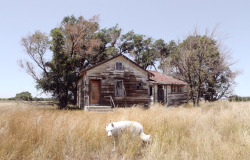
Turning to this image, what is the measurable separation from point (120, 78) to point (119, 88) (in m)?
1.02

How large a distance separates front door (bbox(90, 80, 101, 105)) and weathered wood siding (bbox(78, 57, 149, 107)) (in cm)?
44

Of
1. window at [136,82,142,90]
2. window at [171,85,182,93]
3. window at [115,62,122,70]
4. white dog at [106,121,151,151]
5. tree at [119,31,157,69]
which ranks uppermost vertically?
tree at [119,31,157,69]

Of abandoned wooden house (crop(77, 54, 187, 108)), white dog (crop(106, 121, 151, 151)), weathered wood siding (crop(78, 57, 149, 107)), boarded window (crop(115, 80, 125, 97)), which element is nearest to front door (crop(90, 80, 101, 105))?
abandoned wooden house (crop(77, 54, 187, 108))

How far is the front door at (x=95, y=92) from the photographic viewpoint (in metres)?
16.9

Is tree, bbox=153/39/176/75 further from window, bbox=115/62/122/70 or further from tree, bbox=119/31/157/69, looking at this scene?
window, bbox=115/62/122/70

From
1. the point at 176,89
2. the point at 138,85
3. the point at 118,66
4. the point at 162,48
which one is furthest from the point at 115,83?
the point at 162,48

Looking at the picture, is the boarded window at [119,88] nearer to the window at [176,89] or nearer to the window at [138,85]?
the window at [138,85]

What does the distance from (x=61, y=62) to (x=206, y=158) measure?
19.0 metres

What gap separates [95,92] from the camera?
17156 millimetres

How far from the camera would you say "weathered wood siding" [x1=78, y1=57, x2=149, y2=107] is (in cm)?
1694

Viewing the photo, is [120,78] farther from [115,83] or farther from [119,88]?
[119,88]

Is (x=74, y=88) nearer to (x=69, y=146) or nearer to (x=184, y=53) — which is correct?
(x=184, y=53)

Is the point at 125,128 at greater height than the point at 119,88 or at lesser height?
lesser

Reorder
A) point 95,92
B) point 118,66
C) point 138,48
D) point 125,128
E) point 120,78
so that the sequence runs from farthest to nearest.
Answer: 1. point 138,48
2. point 118,66
3. point 120,78
4. point 95,92
5. point 125,128
